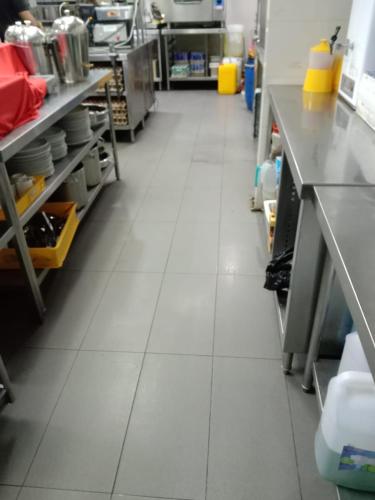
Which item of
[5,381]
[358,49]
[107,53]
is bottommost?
[5,381]

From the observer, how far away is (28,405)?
143cm

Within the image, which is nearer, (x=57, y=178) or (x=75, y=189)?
(x=57, y=178)

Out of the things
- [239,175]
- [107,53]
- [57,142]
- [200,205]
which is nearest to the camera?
[57,142]

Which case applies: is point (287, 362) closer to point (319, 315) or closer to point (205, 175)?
point (319, 315)

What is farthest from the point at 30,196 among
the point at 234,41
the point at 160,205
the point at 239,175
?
the point at 234,41

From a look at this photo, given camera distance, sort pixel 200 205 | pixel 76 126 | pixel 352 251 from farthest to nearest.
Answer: pixel 200 205
pixel 76 126
pixel 352 251

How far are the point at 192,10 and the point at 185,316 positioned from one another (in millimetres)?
5239

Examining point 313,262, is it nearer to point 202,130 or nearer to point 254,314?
point 254,314

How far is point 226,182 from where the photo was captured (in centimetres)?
313

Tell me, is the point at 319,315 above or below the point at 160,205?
above

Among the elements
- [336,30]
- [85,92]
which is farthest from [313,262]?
[85,92]

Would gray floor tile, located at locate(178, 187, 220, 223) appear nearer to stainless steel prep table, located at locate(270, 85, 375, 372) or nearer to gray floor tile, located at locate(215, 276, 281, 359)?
gray floor tile, located at locate(215, 276, 281, 359)

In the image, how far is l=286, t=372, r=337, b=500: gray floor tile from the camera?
1.15 meters

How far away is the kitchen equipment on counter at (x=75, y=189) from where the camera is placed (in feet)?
7.61
